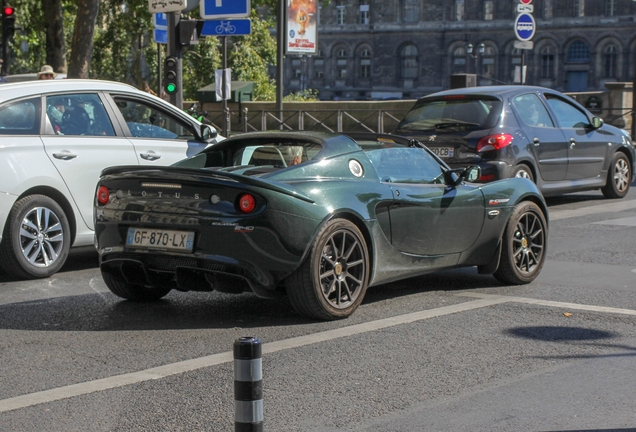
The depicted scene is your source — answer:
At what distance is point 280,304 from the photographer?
25.0ft

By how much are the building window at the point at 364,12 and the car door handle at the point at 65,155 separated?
9266 centimetres

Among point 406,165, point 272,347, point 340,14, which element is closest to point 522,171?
point 406,165

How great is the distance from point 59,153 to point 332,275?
3337 millimetres

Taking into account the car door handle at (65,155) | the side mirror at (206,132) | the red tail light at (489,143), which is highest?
the side mirror at (206,132)

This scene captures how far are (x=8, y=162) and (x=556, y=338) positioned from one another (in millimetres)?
4744

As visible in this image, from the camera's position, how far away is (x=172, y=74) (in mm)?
14914

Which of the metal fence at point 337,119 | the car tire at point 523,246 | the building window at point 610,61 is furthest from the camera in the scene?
the building window at point 610,61

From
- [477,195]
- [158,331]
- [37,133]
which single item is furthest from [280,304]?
[37,133]

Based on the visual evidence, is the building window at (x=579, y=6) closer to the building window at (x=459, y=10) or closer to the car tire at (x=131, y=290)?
the building window at (x=459, y=10)

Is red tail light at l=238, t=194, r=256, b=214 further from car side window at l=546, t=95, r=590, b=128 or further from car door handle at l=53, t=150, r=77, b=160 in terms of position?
car side window at l=546, t=95, r=590, b=128

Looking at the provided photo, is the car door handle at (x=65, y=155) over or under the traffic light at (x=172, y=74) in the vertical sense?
under

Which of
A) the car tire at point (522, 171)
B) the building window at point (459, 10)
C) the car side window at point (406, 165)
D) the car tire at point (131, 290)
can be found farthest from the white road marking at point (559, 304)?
the building window at point (459, 10)

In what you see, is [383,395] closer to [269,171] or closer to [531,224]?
[269,171]

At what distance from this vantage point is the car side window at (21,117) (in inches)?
346
